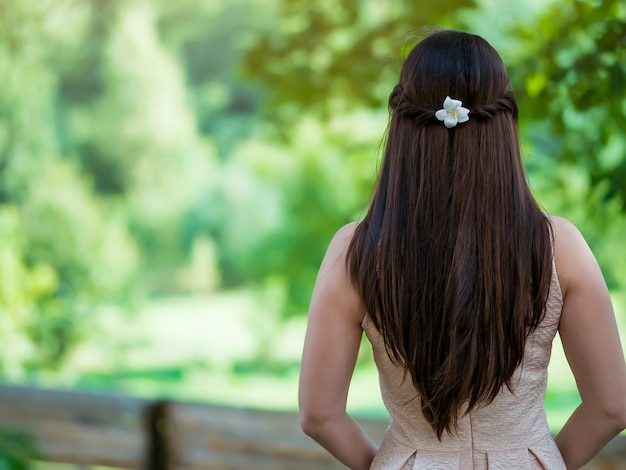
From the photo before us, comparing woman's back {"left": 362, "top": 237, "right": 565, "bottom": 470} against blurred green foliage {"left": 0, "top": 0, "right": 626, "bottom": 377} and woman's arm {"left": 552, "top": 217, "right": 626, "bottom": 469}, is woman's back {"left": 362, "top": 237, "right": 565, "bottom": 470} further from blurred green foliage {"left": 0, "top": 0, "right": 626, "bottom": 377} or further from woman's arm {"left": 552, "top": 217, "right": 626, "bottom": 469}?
blurred green foliage {"left": 0, "top": 0, "right": 626, "bottom": 377}

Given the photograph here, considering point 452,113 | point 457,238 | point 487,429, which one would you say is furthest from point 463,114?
point 487,429

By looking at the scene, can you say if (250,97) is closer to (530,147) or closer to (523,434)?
(530,147)

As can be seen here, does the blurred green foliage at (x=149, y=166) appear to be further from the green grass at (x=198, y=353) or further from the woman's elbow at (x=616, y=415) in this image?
the woman's elbow at (x=616, y=415)

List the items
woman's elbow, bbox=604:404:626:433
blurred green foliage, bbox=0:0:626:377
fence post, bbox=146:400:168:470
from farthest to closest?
1. blurred green foliage, bbox=0:0:626:377
2. fence post, bbox=146:400:168:470
3. woman's elbow, bbox=604:404:626:433

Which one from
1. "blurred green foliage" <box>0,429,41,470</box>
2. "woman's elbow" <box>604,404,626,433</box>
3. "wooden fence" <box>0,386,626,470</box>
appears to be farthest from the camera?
"wooden fence" <box>0,386,626,470</box>

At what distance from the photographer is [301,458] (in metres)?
2.97

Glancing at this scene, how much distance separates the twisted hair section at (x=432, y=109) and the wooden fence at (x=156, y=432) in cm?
191

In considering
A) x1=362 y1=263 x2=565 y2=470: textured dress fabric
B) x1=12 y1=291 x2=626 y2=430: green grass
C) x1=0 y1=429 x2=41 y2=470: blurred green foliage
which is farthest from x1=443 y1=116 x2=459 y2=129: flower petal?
x1=12 y1=291 x2=626 y2=430: green grass

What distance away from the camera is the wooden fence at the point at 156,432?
9.85 feet

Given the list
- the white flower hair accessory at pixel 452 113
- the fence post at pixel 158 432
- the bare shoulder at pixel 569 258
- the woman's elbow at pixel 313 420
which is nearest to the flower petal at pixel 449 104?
the white flower hair accessory at pixel 452 113

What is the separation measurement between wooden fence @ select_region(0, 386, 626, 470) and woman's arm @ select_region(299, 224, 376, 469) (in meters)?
1.66

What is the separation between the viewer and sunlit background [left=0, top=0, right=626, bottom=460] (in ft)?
12.5

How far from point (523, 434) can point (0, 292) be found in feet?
11.5

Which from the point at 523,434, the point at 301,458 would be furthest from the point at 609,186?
the point at 301,458
